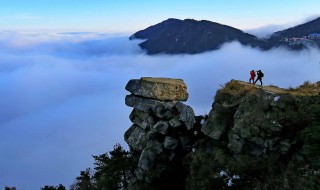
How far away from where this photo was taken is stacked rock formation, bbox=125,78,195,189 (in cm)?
3731

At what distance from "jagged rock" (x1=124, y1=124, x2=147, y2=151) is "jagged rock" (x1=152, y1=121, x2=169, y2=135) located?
367cm

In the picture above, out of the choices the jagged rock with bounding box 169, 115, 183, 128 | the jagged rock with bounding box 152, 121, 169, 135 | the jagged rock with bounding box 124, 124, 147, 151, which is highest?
the jagged rock with bounding box 169, 115, 183, 128

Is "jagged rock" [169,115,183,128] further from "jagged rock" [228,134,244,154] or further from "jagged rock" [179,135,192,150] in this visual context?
"jagged rock" [228,134,244,154]

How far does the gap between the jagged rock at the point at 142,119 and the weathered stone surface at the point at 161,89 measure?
7.96 feet

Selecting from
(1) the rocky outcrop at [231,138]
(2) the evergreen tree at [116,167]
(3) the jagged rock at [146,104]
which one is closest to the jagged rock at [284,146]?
(1) the rocky outcrop at [231,138]

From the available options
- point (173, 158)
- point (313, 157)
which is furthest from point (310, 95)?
point (173, 158)

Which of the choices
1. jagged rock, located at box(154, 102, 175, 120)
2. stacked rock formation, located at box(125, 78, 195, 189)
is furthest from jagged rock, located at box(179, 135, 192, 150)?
jagged rock, located at box(154, 102, 175, 120)

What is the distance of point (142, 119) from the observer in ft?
140

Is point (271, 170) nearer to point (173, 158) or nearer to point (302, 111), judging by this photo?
point (302, 111)

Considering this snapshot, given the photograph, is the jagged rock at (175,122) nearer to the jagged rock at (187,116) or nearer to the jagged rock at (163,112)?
the jagged rock at (187,116)

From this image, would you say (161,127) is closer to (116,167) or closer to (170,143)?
(170,143)

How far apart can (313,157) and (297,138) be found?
364 centimetres

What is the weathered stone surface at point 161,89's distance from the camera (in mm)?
41812

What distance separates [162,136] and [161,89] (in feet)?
20.9
